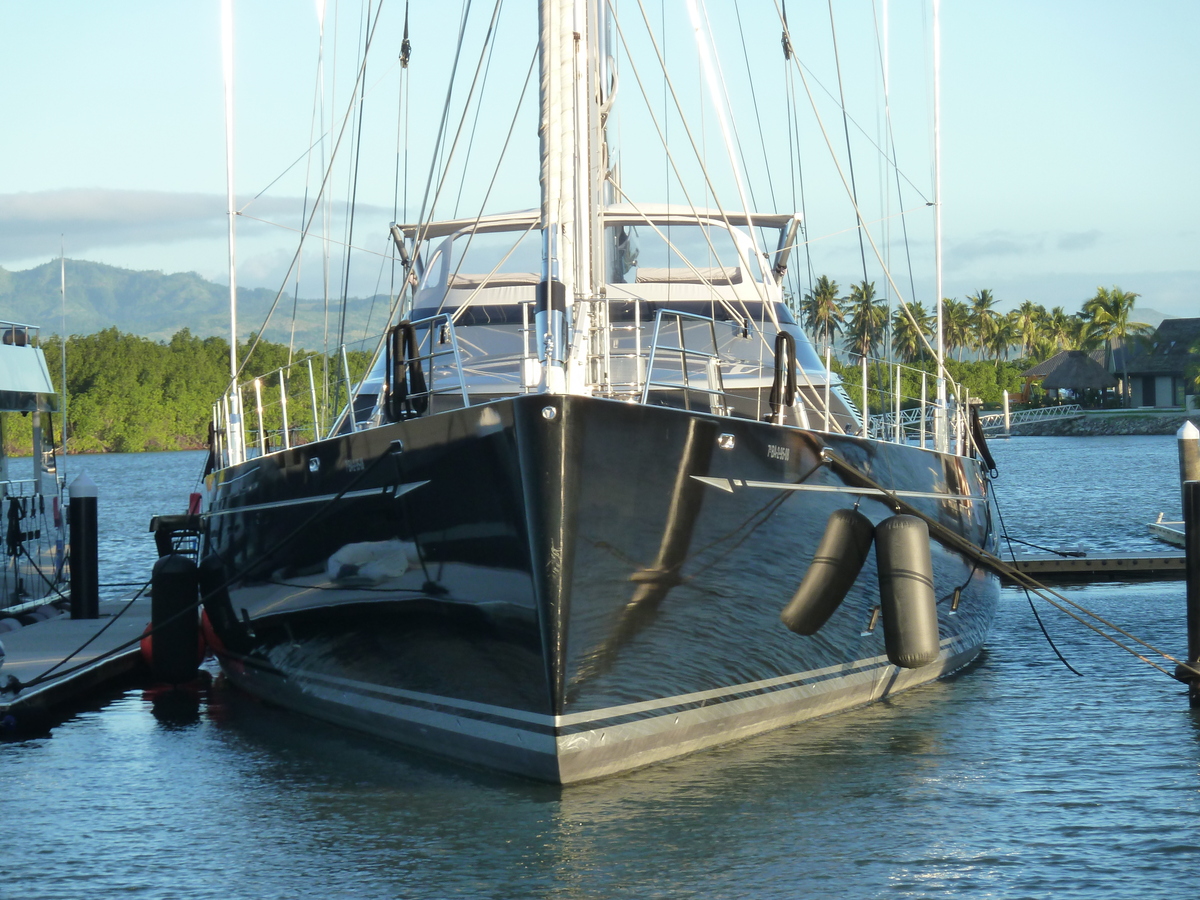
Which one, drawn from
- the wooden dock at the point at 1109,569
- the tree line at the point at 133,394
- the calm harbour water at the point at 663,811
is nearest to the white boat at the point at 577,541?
the calm harbour water at the point at 663,811

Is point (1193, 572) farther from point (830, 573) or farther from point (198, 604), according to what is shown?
point (198, 604)

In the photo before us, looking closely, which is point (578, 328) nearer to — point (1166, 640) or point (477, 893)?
point (477, 893)

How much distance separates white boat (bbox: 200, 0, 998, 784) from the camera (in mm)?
6375

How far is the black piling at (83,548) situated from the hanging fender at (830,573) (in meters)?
8.09

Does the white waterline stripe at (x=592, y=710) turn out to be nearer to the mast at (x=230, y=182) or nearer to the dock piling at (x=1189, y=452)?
the mast at (x=230, y=182)

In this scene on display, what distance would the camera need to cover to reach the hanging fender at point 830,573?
751 cm

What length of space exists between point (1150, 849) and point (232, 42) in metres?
8.62

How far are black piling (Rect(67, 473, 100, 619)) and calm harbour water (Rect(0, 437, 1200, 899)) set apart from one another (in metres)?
3.33

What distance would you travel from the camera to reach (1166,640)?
1160 centimetres

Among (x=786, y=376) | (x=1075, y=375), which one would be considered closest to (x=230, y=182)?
(x=786, y=376)

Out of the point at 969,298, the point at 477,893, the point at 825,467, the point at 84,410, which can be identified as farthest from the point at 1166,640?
the point at 969,298

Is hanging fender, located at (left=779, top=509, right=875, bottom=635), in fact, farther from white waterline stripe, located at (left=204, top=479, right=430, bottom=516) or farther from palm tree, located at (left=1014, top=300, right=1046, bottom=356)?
palm tree, located at (left=1014, top=300, right=1046, bottom=356)

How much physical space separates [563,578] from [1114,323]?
95.2m

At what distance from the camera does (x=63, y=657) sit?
10.6m
